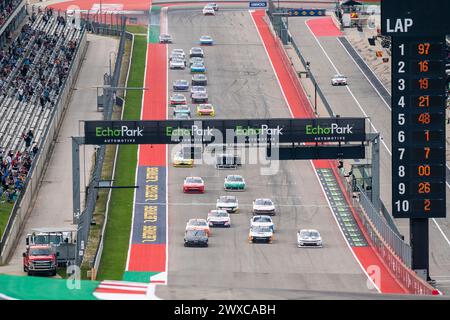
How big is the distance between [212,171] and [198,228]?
59.2 feet

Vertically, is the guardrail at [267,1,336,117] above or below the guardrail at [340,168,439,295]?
above

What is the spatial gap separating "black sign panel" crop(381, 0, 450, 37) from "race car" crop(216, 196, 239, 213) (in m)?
30.4

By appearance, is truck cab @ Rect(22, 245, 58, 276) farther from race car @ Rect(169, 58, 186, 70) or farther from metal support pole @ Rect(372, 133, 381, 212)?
race car @ Rect(169, 58, 186, 70)

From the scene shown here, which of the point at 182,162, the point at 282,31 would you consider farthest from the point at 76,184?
the point at 282,31

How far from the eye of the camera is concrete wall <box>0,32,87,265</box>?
220ft

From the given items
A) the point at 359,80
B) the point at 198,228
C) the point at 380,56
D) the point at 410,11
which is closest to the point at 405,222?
the point at 198,228

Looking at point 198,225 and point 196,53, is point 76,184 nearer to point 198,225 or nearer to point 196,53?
point 198,225

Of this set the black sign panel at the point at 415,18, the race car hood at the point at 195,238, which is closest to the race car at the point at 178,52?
the race car hood at the point at 195,238

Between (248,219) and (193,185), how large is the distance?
7.39 meters

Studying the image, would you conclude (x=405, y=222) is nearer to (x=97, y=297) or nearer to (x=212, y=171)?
(x=212, y=171)

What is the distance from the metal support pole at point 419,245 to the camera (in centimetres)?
5522

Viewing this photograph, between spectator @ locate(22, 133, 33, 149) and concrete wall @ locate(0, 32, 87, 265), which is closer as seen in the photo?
concrete wall @ locate(0, 32, 87, 265)

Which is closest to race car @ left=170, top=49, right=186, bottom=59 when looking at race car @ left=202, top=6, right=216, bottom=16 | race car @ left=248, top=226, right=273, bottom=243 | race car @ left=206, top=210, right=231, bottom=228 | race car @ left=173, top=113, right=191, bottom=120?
race car @ left=202, top=6, right=216, bottom=16

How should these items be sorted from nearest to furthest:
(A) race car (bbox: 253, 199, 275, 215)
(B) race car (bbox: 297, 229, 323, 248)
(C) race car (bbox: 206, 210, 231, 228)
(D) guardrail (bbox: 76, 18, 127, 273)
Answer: (D) guardrail (bbox: 76, 18, 127, 273), (B) race car (bbox: 297, 229, 323, 248), (C) race car (bbox: 206, 210, 231, 228), (A) race car (bbox: 253, 199, 275, 215)
